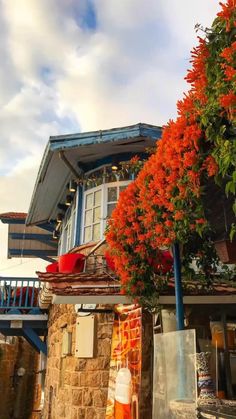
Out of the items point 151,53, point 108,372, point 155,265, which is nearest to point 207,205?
point 155,265

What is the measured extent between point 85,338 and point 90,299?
1.70m

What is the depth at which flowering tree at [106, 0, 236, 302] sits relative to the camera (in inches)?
103

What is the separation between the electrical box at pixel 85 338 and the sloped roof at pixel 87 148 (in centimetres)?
390

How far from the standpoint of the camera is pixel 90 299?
5.47 m

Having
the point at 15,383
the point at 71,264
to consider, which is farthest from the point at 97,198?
the point at 15,383

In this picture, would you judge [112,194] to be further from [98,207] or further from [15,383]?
[15,383]

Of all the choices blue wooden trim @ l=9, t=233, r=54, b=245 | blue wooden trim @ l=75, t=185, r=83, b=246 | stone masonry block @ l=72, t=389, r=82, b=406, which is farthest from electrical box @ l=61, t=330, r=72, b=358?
blue wooden trim @ l=9, t=233, r=54, b=245

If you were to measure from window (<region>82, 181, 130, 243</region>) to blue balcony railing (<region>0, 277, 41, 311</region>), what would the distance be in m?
2.26

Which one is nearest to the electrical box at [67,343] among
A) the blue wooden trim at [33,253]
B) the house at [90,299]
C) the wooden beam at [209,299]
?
the house at [90,299]

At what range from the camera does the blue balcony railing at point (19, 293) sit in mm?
10406

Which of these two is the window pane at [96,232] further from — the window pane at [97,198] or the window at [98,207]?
the window pane at [97,198]

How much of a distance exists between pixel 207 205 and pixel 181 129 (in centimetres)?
113

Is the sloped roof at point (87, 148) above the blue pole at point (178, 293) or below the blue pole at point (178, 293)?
above

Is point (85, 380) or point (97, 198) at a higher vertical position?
point (97, 198)
